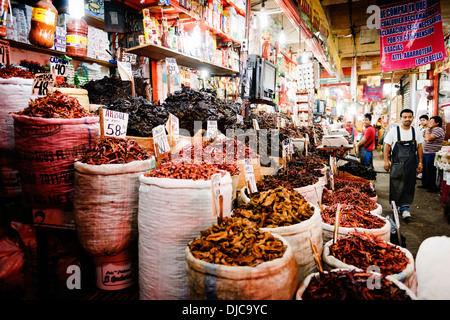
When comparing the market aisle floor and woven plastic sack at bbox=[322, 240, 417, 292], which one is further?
the market aisle floor

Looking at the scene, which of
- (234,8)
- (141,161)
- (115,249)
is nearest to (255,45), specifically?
(234,8)

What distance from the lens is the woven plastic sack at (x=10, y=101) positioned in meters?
2.20

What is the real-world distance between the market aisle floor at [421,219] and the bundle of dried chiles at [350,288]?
8.74 ft

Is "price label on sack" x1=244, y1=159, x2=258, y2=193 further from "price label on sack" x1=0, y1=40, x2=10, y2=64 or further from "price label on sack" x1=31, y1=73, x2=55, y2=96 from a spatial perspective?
"price label on sack" x1=0, y1=40, x2=10, y2=64

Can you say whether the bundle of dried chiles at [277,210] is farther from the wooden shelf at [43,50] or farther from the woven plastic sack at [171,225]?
the wooden shelf at [43,50]

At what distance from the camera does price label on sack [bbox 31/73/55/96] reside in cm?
227

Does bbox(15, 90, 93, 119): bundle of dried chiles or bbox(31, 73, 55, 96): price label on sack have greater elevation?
bbox(31, 73, 55, 96): price label on sack

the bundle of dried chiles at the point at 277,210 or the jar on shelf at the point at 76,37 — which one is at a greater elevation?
the jar on shelf at the point at 76,37

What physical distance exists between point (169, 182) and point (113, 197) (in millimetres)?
481

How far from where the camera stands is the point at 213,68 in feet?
18.3

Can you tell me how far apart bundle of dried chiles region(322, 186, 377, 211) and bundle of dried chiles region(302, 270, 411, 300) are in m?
1.80

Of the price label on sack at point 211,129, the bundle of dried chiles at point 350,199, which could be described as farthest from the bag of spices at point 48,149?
the bundle of dried chiles at point 350,199

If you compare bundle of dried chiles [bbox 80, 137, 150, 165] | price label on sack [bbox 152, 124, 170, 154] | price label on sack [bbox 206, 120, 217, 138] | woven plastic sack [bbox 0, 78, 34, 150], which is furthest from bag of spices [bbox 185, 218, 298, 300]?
woven plastic sack [bbox 0, 78, 34, 150]

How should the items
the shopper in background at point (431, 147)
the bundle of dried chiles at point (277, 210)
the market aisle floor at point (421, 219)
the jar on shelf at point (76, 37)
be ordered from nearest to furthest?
the bundle of dried chiles at point (277, 210) < the jar on shelf at point (76, 37) < the market aisle floor at point (421, 219) < the shopper in background at point (431, 147)
